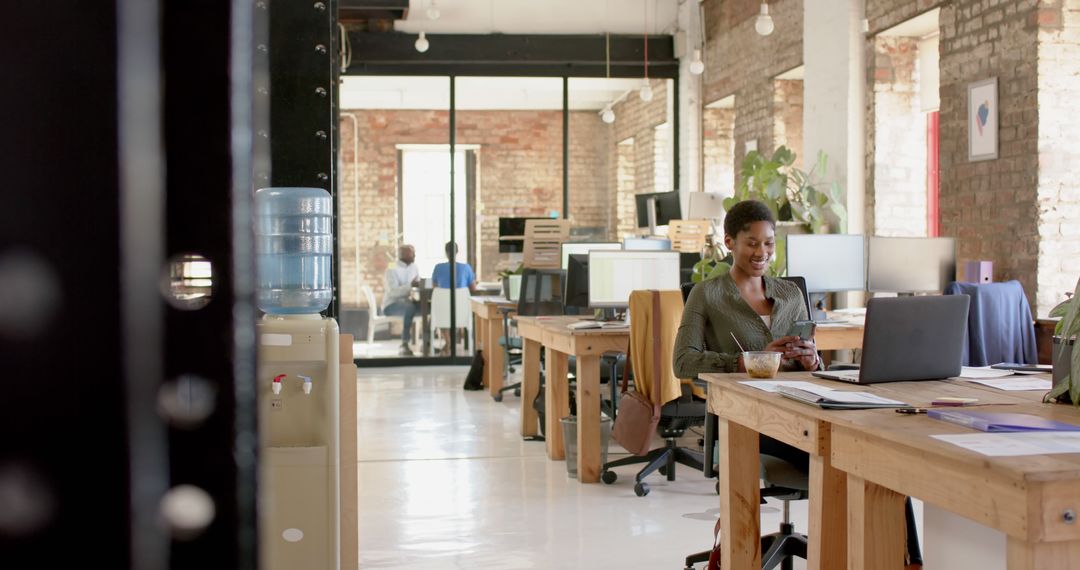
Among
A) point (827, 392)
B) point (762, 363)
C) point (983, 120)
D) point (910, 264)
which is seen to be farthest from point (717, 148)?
point (827, 392)

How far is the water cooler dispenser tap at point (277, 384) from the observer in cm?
319

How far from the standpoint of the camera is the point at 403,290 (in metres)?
10.8

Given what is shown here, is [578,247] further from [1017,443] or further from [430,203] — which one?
[1017,443]

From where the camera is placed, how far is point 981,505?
181 centimetres

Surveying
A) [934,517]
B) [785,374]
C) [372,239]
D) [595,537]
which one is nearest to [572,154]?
[372,239]

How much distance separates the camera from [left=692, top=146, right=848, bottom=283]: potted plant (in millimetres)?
7184

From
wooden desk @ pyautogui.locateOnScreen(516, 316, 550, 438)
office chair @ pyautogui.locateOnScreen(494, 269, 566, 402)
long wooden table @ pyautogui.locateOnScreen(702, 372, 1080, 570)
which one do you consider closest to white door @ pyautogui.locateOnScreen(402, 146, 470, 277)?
office chair @ pyautogui.locateOnScreen(494, 269, 566, 402)

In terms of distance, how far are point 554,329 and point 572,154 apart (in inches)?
225

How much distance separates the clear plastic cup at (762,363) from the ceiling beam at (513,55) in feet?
26.3

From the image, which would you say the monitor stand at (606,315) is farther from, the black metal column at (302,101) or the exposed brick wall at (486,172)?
the exposed brick wall at (486,172)

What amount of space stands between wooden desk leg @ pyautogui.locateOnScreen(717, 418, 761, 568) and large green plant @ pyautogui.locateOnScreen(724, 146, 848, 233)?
421 centimetres

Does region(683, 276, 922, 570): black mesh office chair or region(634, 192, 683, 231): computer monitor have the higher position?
region(634, 192, 683, 231): computer monitor

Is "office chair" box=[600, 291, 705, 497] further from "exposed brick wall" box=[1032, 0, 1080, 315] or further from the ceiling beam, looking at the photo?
the ceiling beam

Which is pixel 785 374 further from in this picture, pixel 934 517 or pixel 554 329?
pixel 554 329
